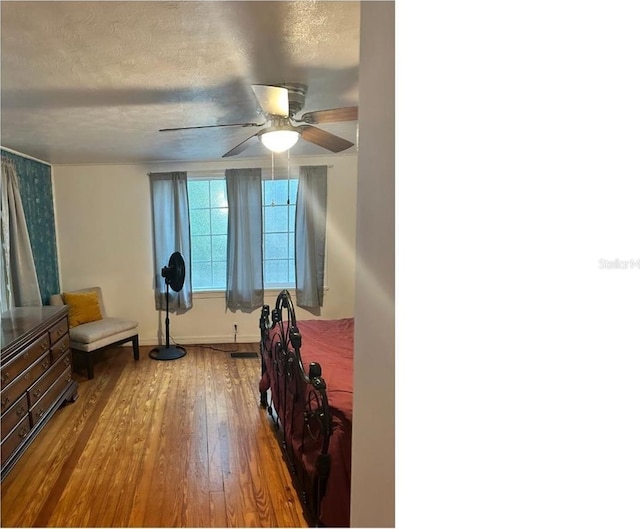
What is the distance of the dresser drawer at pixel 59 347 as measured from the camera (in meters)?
2.90

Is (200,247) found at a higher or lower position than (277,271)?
higher

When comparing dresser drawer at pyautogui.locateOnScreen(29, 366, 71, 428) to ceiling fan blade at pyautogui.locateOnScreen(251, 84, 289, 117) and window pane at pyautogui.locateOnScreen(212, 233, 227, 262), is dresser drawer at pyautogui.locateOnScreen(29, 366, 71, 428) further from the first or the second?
ceiling fan blade at pyautogui.locateOnScreen(251, 84, 289, 117)

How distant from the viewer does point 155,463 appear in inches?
93.9

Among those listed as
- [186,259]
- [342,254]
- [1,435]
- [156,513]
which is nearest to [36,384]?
[1,435]

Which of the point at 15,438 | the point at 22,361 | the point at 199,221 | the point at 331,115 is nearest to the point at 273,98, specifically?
the point at 331,115

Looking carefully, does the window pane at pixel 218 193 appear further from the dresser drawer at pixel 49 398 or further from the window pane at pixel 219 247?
the dresser drawer at pixel 49 398

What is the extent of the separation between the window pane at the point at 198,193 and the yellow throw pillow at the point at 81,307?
4.80 ft

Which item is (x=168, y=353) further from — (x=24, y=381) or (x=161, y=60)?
(x=161, y=60)

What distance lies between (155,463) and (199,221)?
286 cm

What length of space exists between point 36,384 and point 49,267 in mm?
2035

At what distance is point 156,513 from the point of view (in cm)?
199
